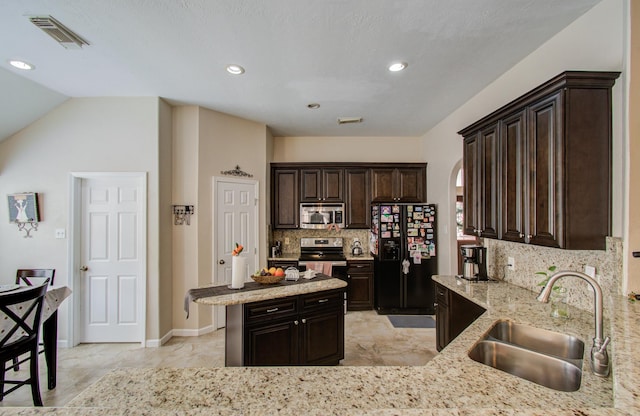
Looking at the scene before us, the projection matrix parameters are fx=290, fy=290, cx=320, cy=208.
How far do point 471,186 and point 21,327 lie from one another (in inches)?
160

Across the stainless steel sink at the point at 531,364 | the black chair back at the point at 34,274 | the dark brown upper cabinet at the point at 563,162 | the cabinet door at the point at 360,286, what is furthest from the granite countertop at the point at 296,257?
the stainless steel sink at the point at 531,364

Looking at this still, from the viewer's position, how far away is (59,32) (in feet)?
7.39

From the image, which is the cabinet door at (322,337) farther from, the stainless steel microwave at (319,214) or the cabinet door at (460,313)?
the stainless steel microwave at (319,214)

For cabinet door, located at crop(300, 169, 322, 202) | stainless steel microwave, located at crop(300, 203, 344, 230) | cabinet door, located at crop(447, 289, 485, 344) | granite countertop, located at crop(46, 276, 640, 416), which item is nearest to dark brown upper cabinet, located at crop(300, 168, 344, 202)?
cabinet door, located at crop(300, 169, 322, 202)

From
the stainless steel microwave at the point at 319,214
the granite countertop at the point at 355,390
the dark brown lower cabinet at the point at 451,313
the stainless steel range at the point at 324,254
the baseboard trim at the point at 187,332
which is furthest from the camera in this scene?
the stainless steel microwave at the point at 319,214

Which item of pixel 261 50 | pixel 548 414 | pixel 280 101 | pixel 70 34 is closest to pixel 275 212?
pixel 280 101

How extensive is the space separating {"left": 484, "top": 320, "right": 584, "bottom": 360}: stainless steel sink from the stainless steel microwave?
3.33m

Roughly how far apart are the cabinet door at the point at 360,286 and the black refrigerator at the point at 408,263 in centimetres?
20

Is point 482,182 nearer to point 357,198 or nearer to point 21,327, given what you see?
point 357,198

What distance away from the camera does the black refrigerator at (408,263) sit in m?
4.53

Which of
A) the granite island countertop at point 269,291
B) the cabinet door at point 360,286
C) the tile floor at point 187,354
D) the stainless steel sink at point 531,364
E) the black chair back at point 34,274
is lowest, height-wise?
the tile floor at point 187,354

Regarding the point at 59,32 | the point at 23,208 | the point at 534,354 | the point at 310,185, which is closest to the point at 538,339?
the point at 534,354

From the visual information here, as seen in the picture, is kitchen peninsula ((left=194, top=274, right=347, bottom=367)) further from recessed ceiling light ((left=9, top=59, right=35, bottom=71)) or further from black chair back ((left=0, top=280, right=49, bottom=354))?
recessed ceiling light ((left=9, top=59, right=35, bottom=71))

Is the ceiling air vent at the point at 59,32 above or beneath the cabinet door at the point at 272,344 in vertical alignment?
above
